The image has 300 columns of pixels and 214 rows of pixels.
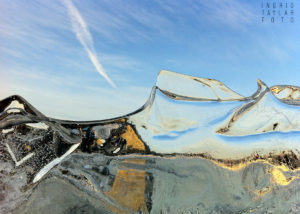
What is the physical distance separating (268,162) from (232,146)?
0.14 m

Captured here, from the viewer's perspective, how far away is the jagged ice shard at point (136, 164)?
2.81 ft

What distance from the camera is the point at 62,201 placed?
0.86 meters

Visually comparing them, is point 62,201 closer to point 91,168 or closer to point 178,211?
point 91,168

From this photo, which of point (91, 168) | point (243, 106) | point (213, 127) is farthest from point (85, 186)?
point (243, 106)

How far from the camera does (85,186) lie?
0.86m

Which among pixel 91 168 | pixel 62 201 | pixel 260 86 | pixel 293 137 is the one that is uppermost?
pixel 260 86

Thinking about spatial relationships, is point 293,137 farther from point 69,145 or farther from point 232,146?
point 69,145

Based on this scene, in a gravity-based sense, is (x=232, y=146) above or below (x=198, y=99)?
below

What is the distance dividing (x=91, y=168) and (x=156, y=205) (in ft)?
0.78

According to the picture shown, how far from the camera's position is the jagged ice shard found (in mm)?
857

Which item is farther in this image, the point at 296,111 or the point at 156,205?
the point at 296,111

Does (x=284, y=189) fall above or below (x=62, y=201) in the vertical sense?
above

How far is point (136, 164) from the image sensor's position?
87 cm

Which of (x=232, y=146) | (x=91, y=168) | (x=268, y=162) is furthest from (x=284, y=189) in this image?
(x=91, y=168)
